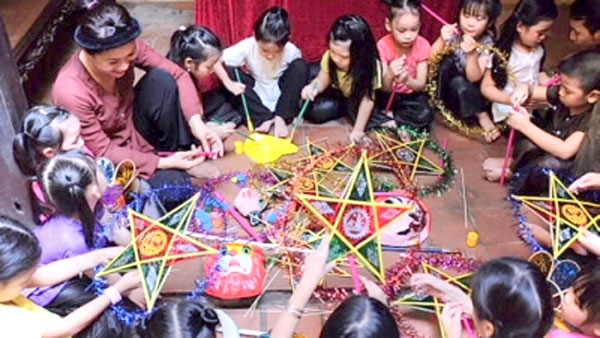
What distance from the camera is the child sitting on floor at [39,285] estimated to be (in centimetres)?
139

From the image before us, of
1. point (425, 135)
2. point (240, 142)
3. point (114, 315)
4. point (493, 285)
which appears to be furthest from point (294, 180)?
point (493, 285)

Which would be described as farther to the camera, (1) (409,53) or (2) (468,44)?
(1) (409,53)

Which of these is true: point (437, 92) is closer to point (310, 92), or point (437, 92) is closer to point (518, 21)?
point (518, 21)

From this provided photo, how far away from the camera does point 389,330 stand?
1356 millimetres

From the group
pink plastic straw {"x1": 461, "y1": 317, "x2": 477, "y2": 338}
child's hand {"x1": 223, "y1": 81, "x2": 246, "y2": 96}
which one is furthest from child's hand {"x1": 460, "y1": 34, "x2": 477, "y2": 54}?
pink plastic straw {"x1": 461, "y1": 317, "x2": 477, "y2": 338}

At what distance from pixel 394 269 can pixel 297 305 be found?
0.48 metres

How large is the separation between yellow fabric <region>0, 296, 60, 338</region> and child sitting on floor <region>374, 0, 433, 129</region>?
4.83ft

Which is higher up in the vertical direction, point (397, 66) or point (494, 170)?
point (397, 66)

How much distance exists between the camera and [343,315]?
1.37 m

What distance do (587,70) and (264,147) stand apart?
112 cm

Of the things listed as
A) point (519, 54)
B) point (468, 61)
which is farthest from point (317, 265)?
point (519, 54)

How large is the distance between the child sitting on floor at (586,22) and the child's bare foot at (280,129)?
1137 mm

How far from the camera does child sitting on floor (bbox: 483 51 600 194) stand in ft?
6.64

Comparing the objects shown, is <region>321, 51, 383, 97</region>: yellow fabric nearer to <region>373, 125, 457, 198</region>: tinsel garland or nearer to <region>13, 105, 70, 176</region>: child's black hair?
<region>373, 125, 457, 198</region>: tinsel garland
